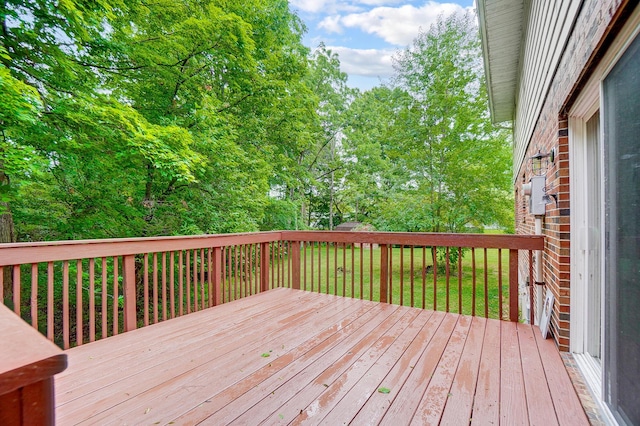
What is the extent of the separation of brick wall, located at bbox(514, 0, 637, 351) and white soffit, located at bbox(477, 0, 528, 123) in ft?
6.65

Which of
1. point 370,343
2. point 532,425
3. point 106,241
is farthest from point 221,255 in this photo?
point 532,425

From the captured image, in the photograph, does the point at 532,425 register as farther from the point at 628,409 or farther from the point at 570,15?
the point at 570,15

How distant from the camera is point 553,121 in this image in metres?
2.61

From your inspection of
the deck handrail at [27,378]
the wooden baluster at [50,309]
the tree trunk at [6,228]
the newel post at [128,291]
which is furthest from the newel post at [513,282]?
the tree trunk at [6,228]

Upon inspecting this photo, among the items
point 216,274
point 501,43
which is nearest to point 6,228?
point 216,274

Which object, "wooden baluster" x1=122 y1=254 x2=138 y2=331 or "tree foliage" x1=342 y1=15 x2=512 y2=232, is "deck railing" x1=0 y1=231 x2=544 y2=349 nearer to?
"wooden baluster" x1=122 y1=254 x2=138 y2=331

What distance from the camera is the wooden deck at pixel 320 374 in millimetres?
1714

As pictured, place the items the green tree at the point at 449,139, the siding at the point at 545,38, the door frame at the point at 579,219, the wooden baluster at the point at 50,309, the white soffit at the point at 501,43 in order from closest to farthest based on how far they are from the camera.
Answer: the door frame at the point at 579,219
the siding at the point at 545,38
the wooden baluster at the point at 50,309
the white soffit at the point at 501,43
the green tree at the point at 449,139

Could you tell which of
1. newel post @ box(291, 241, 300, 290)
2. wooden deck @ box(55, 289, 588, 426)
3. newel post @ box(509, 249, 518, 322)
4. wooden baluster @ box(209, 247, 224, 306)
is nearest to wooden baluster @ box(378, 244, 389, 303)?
A: wooden deck @ box(55, 289, 588, 426)

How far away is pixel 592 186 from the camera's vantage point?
6.86 feet

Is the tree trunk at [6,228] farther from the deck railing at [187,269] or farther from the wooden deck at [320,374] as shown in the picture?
the wooden deck at [320,374]

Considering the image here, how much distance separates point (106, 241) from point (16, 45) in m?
3.77

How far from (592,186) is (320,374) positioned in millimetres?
2277

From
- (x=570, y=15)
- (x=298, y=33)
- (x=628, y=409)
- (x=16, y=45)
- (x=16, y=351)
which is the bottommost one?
(x=628, y=409)
